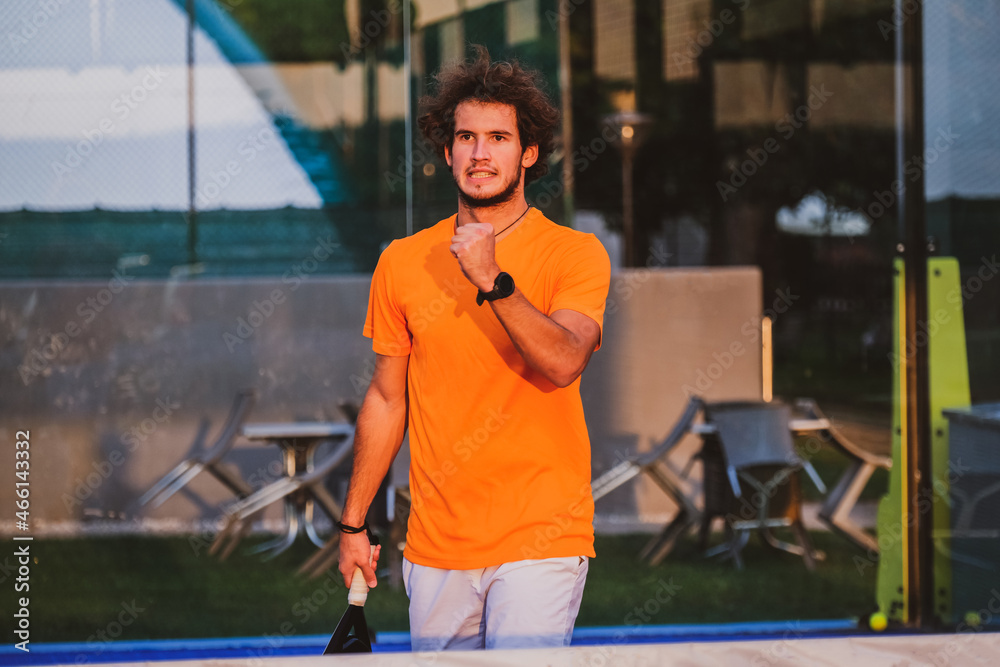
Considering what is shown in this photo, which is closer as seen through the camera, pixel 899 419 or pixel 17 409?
pixel 899 419

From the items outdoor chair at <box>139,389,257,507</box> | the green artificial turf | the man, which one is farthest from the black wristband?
outdoor chair at <box>139,389,257,507</box>

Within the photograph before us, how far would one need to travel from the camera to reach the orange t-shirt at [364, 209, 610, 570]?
1965 millimetres

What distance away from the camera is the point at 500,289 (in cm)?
170

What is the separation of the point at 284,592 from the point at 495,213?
3.01 metres

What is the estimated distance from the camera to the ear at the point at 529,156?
2.11 m

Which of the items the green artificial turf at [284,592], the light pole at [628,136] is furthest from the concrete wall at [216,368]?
the light pole at [628,136]

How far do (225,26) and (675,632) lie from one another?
12.9 feet

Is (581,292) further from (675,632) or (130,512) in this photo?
(130,512)

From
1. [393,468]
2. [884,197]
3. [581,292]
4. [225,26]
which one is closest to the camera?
[581,292]

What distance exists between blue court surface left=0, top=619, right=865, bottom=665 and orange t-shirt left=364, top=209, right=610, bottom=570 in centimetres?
190

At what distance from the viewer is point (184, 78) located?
5.32 m

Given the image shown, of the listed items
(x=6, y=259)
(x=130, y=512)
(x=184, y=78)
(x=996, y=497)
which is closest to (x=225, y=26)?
(x=184, y=78)

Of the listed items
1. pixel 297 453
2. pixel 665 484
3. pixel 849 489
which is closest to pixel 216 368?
pixel 297 453

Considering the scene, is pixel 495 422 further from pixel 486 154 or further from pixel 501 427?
pixel 486 154
